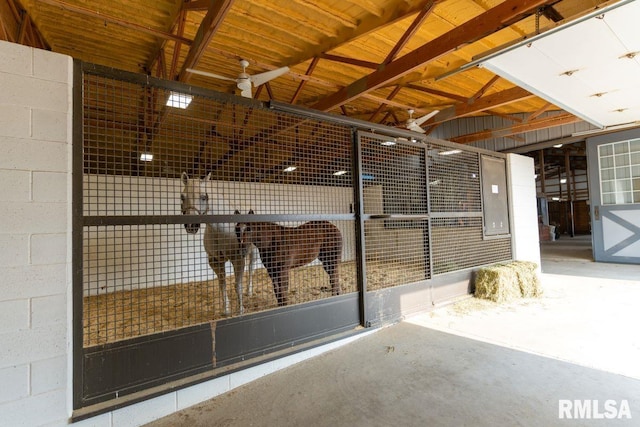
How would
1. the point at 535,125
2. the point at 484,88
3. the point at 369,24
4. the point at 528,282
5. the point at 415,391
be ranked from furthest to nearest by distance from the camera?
the point at 535,125 < the point at 484,88 < the point at 528,282 < the point at 369,24 < the point at 415,391

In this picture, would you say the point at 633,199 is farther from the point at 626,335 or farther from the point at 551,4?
the point at 551,4

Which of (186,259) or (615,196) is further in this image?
(615,196)

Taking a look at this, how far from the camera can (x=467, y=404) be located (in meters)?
1.81

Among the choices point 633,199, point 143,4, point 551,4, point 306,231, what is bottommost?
point 306,231

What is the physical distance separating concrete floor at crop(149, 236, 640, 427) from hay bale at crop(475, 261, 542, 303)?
0.53m

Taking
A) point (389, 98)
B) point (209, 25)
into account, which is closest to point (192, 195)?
point (209, 25)

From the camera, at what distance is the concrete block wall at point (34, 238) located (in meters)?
1.42

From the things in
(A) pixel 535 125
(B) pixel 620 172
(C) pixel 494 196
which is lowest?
(C) pixel 494 196

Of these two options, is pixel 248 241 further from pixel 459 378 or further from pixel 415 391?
pixel 459 378

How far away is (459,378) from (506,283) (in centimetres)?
246

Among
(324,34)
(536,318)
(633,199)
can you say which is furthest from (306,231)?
(633,199)

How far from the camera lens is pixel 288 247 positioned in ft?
10.1

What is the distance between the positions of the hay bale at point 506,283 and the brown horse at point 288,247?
7.53 feet

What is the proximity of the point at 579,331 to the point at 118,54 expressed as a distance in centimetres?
672
